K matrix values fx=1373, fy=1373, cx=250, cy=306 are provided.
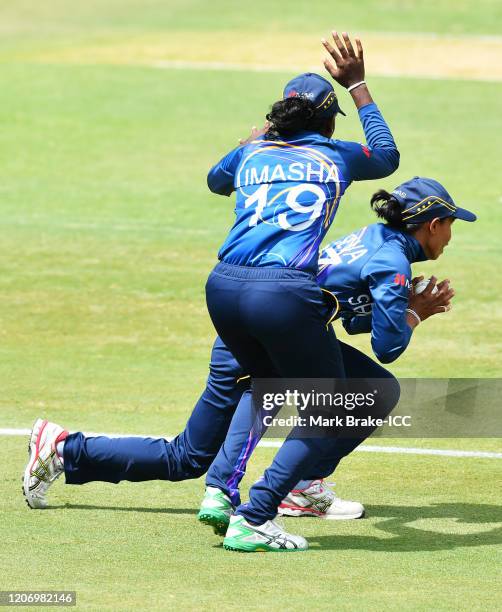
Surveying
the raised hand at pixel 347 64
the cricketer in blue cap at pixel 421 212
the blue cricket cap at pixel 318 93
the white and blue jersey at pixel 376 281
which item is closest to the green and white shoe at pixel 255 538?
the white and blue jersey at pixel 376 281

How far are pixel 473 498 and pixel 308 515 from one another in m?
0.92

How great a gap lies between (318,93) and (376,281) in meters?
0.92

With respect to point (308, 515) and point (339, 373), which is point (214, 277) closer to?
point (339, 373)

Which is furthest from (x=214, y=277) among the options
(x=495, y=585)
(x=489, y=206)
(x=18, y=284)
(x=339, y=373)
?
(x=489, y=206)

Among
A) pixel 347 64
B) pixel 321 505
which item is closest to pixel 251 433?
pixel 321 505

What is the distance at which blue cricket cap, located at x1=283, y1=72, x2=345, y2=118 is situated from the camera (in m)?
6.35

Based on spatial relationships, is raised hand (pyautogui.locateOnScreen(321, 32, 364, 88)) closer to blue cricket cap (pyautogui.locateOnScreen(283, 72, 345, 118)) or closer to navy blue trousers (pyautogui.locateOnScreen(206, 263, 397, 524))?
blue cricket cap (pyautogui.locateOnScreen(283, 72, 345, 118))

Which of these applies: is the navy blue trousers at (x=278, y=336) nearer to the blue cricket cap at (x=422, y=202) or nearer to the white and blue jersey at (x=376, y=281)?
the white and blue jersey at (x=376, y=281)

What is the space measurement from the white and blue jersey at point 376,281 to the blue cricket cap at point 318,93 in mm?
602

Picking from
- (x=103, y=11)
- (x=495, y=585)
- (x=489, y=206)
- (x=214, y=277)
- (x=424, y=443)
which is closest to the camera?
(x=495, y=585)

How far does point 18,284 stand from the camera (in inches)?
509

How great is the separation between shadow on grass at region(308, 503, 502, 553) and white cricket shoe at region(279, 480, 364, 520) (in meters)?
0.12

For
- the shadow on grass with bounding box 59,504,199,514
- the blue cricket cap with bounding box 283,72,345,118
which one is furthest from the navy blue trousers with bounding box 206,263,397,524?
the blue cricket cap with bounding box 283,72,345,118

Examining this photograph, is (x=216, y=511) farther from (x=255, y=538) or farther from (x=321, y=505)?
(x=321, y=505)
